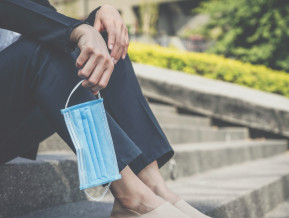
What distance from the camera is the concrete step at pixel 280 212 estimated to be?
240 cm

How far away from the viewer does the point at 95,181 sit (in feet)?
3.20

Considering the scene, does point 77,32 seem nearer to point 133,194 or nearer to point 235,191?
point 133,194

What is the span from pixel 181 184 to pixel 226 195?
48 cm

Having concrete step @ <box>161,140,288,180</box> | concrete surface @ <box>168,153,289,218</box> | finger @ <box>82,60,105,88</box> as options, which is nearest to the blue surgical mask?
finger @ <box>82,60,105,88</box>

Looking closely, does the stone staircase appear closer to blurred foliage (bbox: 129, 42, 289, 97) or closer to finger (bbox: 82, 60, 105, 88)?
finger (bbox: 82, 60, 105, 88)

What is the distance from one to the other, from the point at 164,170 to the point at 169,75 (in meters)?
2.93

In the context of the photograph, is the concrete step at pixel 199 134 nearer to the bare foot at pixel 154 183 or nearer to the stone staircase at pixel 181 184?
the stone staircase at pixel 181 184

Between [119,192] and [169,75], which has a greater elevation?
[119,192]

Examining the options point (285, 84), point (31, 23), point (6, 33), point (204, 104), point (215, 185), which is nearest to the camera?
point (31, 23)

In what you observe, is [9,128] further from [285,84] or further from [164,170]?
[285,84]

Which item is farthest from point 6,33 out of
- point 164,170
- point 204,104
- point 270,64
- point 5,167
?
point 270,64

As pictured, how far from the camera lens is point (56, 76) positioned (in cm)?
108

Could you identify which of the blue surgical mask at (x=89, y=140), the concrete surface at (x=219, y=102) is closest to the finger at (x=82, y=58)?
the blue surgical mask at (x=89, y=140)

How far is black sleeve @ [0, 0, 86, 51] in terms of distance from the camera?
1.07 meters
